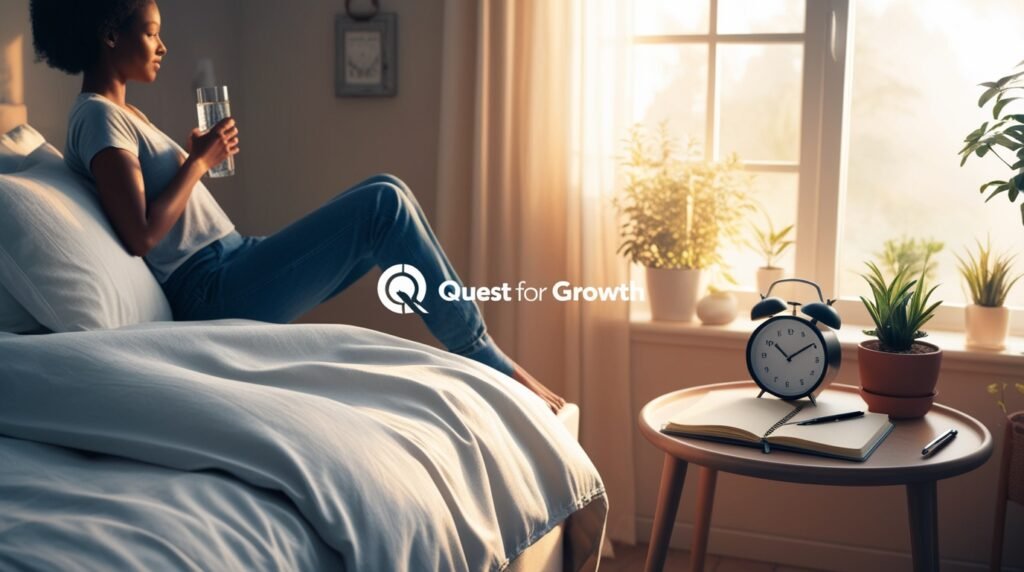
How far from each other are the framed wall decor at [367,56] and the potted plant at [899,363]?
1652 mm

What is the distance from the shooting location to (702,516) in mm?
2188

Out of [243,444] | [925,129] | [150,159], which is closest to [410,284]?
[150,159]

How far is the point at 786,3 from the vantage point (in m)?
2.84

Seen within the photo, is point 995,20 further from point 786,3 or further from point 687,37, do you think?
point 687,37

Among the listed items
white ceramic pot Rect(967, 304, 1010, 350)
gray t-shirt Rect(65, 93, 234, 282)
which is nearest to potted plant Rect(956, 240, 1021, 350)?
white ceramic pot Rect(967, 304, 1010, 350)

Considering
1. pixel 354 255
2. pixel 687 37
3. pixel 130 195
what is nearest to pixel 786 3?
pixel 687 37

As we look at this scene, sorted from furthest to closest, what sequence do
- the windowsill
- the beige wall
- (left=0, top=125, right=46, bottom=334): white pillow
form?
1. the beige wall
2. the windowsill
3. (left=0, top=125, right=46, bottom=334): white pillow

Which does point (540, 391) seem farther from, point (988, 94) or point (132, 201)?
point (988, 94)

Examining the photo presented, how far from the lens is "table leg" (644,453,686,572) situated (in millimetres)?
1878

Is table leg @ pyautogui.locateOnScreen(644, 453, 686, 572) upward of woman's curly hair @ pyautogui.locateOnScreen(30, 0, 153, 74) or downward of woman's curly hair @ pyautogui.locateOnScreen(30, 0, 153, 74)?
downward

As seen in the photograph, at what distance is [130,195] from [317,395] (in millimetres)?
680

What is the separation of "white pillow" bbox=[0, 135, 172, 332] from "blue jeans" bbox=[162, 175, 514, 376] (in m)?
0.21

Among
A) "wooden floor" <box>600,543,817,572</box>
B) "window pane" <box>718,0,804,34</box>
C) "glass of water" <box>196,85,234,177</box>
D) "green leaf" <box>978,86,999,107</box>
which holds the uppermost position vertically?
"window pane" <box>718,0,804,34</box>

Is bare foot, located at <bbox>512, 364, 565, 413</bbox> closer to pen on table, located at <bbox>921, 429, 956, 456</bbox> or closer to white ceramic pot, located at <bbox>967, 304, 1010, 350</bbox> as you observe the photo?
pen on table, located at <bbox>921, 429, 956, 456</bbox>
